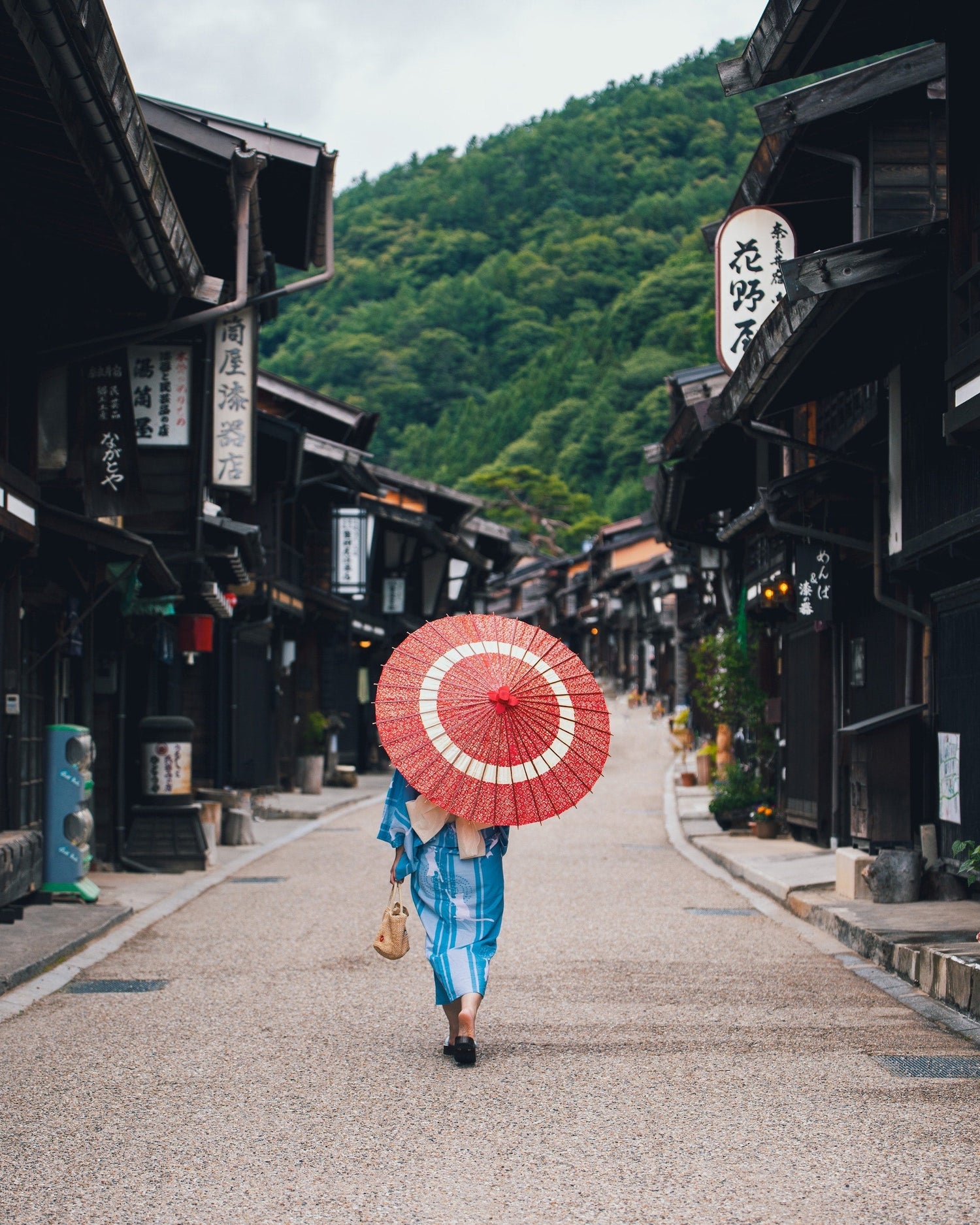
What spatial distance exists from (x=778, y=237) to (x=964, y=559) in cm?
598

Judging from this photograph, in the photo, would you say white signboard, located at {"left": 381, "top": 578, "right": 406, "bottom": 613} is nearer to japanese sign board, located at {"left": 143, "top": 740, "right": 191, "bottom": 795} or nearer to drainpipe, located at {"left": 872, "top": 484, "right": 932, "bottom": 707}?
japanese sign board, located at {"left": 143, "top": 740, "right": 191, "bottom": 795}

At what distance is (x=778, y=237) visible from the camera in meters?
16.3

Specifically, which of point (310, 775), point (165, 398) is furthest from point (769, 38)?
point (310, 775)

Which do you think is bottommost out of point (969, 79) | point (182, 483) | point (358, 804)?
point (358, 804)

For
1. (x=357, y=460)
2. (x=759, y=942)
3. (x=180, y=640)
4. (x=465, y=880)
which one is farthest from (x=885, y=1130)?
(x=357, y=460)

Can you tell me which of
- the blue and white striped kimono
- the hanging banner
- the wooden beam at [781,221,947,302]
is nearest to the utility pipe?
the wooden beam at [781,221,947,302]

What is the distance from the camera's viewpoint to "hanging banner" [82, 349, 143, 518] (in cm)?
1381

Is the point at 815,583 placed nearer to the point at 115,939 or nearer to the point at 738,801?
the point at 738,801

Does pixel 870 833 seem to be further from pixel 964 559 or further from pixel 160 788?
pixel 160 788

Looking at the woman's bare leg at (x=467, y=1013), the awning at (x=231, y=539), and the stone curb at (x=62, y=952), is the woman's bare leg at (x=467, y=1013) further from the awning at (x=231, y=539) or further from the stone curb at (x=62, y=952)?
the awning at (x=231, y=539)

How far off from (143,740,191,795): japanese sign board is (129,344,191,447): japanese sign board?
133 inches

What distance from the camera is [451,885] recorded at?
7566mm

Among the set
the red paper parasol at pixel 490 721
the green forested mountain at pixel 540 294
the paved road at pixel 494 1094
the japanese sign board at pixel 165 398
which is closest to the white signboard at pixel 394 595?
the japanese sign board at pixel 165 398

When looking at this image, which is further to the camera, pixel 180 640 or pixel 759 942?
pixel 180 640
